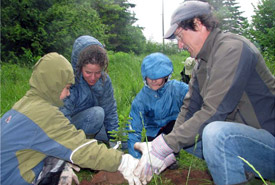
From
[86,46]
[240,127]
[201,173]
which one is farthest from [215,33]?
[86,46]

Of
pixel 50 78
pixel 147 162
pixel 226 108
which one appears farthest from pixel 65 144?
pixel 226 108

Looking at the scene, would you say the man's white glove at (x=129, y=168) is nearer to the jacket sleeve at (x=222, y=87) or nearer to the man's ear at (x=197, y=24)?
the jacket sleeve at (x=222, y=87)

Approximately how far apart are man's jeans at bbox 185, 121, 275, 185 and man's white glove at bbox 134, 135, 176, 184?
0.31 metres

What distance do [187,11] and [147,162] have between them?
119 cm

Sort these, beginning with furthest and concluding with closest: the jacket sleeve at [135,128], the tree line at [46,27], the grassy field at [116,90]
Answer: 1. the tree line at [46,27]
2. the grassy field at [116,90]
3. the jacket sleeve at [135,128]

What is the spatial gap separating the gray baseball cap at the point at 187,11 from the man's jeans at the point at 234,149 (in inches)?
31.4

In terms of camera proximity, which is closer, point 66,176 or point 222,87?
point 222,87

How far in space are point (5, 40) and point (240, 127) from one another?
335 inches

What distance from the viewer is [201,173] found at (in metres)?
2.42

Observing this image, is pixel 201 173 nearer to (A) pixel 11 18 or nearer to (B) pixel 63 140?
(B) pixel 63 140

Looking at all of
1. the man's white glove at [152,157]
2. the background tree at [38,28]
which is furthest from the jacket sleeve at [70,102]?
the background tree at [38,28]

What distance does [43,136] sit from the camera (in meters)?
1.80

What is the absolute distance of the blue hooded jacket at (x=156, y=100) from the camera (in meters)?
Result: 2.66

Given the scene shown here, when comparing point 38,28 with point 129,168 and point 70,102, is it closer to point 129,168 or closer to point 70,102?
point 70,102
